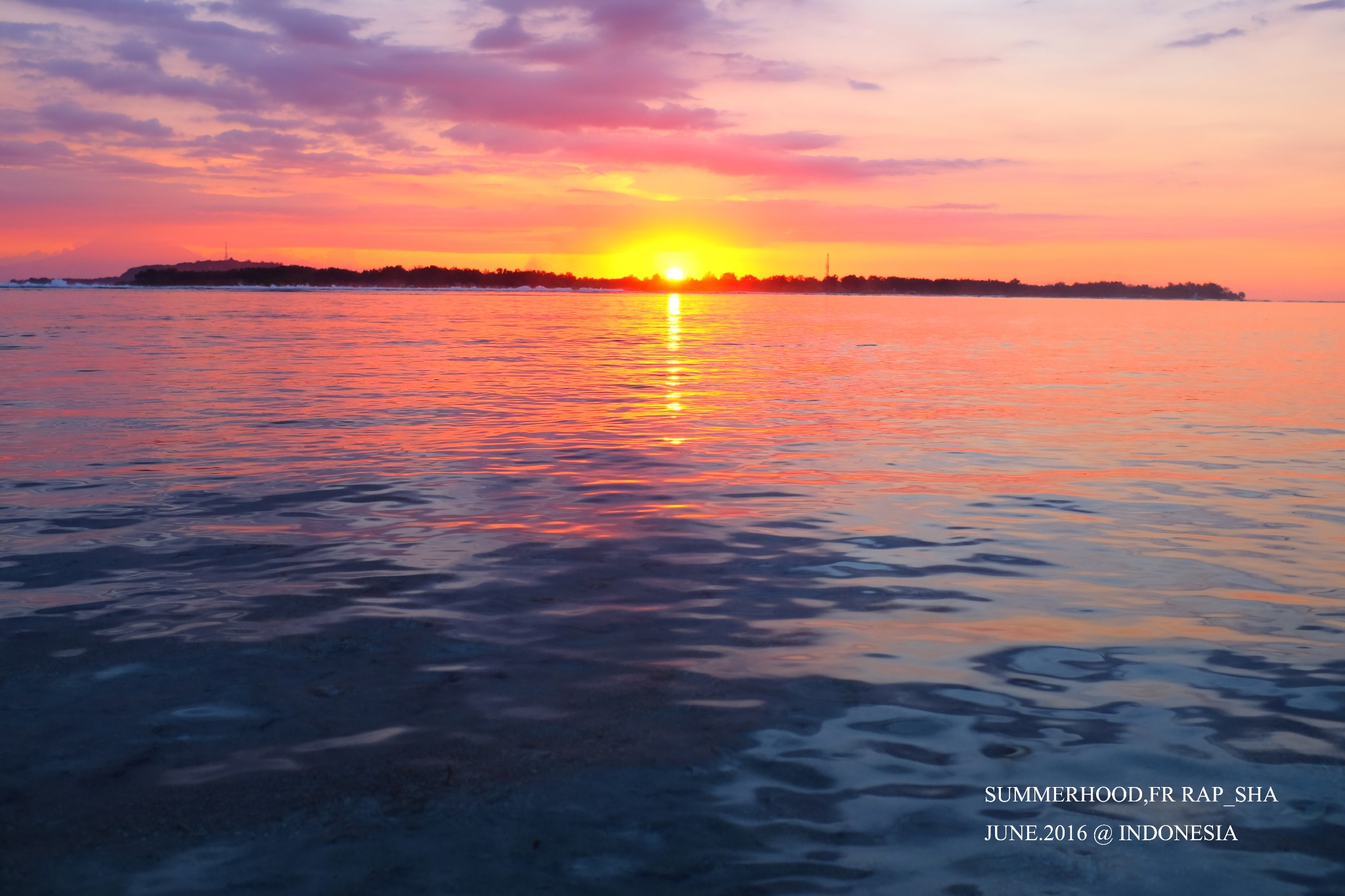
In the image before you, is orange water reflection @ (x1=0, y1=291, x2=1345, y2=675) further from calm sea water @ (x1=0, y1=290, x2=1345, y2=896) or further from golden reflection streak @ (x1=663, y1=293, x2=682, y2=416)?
golden reflection streak @ (x1=663, y1=293, x2=682, y2=416)

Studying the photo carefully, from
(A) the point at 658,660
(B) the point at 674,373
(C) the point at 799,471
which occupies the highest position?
(B) the point at 674,373

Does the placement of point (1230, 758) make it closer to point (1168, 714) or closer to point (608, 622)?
point (1168, 714)

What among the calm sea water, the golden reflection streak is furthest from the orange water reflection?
the golden reflection streak

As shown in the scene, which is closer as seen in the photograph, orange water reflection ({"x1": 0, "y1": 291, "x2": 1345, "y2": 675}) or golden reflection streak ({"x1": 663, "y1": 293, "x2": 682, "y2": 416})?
orange water reflection ({"x1": 0, "y1": 291, "x2": 1345, "y2": 675})

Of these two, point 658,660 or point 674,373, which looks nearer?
point 658,660

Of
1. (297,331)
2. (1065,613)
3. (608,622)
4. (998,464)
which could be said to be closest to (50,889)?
(608,622)

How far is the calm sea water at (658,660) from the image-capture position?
403 centimetres

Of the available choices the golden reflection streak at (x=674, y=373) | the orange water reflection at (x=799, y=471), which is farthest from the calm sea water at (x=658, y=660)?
the golden reflection streak at (x=674, y=373)

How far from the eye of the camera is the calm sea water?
13.2 feet

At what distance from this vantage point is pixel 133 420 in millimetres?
16641

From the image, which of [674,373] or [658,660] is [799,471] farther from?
[674,373]

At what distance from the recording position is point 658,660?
6.14 m

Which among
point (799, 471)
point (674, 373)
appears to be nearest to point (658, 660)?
point (799, 471)

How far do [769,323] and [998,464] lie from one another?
6140 centimetres
